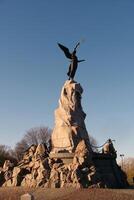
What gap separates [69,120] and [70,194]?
866 centimetres

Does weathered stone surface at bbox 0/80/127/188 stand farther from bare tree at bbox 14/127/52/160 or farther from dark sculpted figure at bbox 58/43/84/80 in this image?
bare tree at bbox 14/127/52/160

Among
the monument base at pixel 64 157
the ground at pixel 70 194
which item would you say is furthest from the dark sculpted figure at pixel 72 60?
the ground at pixel 70 194

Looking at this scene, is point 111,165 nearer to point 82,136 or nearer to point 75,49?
point 82,136

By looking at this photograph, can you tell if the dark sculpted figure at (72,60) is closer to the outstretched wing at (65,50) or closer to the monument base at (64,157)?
the outstretched wing at (65,50)

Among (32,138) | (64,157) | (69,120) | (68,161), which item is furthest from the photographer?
(32,138)

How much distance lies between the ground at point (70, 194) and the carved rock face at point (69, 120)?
19.3 ft

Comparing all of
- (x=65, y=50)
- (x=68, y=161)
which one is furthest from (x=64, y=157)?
(x=65, y=50)

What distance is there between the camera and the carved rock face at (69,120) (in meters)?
29.7

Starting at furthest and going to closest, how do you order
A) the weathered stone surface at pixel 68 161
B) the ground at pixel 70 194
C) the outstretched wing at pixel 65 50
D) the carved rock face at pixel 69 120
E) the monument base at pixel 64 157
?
the outstretched wing at pixel 65 50
the carved rock face at pixel 69 120
the monument base at pixel 64 157
the weathered stone surface at pixel 68 161
the ground at pixel 70 194

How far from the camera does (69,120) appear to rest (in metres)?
30.4

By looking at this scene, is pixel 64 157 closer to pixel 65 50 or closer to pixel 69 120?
pixel 69 120

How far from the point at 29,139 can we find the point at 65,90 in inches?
1290

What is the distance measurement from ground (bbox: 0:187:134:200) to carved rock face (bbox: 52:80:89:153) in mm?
5882

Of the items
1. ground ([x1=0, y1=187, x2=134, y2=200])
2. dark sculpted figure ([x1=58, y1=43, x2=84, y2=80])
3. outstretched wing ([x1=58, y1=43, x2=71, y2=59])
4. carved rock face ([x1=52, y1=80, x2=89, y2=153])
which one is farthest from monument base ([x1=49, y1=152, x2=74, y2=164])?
outstretched wing ([x1=58, y1=43, x2=71, y2=59])
